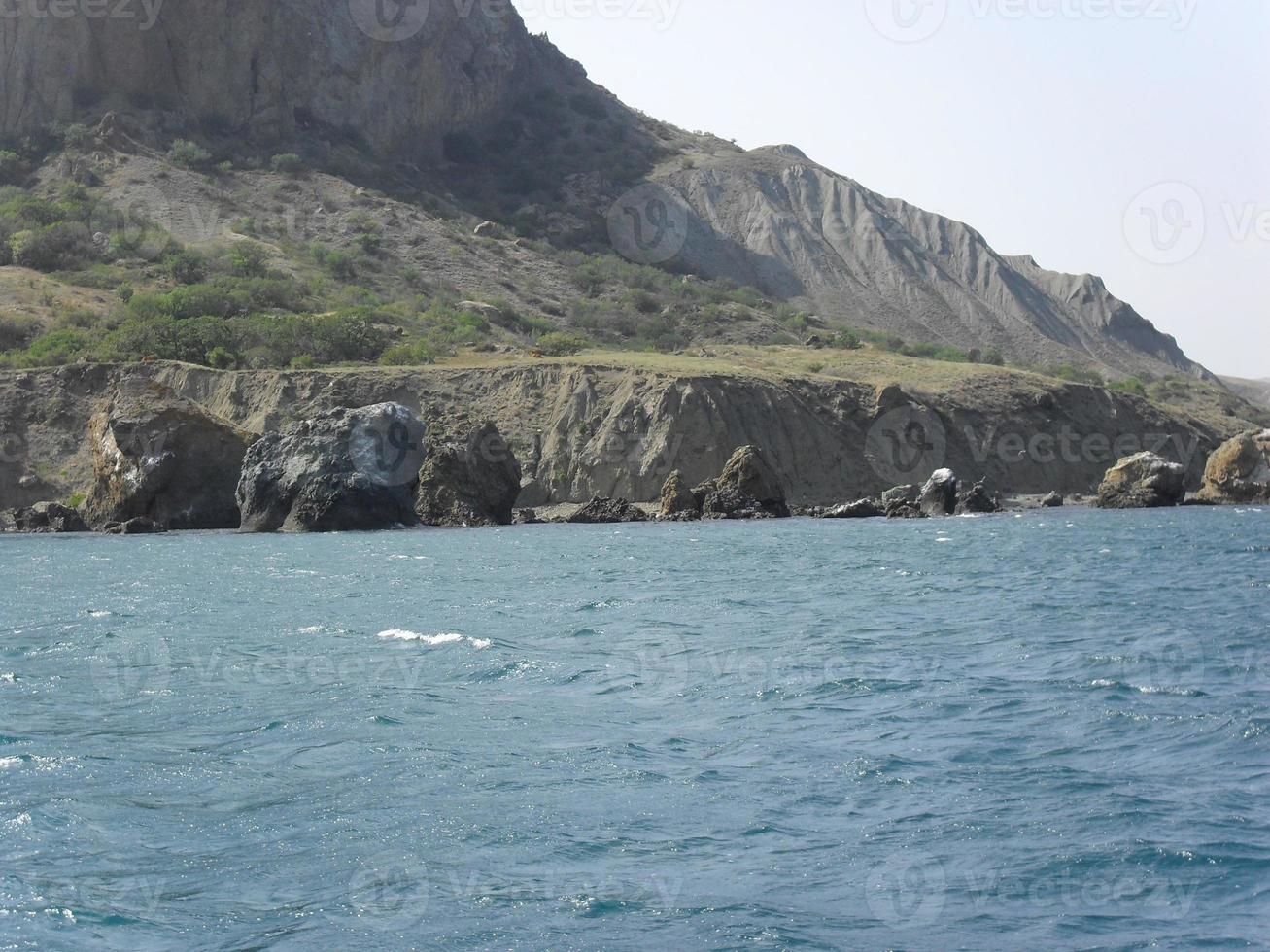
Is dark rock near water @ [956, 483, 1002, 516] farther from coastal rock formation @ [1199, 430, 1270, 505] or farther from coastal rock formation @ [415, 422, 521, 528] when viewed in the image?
coastal rock formation @ [415, 422, 521, 528]

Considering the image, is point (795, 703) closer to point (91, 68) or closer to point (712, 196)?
point (91, 68)

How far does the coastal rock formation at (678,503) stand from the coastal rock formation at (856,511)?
16.3 feet

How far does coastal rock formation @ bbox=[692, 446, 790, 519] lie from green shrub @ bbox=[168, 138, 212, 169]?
58645 mm

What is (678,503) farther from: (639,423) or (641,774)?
(641,774)

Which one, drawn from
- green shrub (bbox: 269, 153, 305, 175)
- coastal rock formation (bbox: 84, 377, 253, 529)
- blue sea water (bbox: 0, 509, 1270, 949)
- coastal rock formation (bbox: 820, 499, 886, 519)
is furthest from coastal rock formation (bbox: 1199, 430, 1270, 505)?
green shrub (bbox: 269, 153, 305, 175)

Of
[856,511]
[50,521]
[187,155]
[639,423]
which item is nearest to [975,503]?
[856,511]

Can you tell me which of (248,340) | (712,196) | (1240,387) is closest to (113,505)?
(248,340)

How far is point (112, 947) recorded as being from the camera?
8.08 metres

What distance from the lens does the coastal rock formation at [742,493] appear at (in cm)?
5128

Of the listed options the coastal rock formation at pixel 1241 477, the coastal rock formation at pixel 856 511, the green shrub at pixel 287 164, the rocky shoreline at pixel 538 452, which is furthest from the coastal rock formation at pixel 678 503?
the green shrub at pixel 287 164

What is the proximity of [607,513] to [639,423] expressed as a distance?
313 inches

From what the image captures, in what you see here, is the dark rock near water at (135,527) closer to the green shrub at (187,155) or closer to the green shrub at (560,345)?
the green shrub at (560,345)

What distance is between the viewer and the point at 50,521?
49250mm

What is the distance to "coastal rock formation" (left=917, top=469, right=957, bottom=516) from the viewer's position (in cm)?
5162
